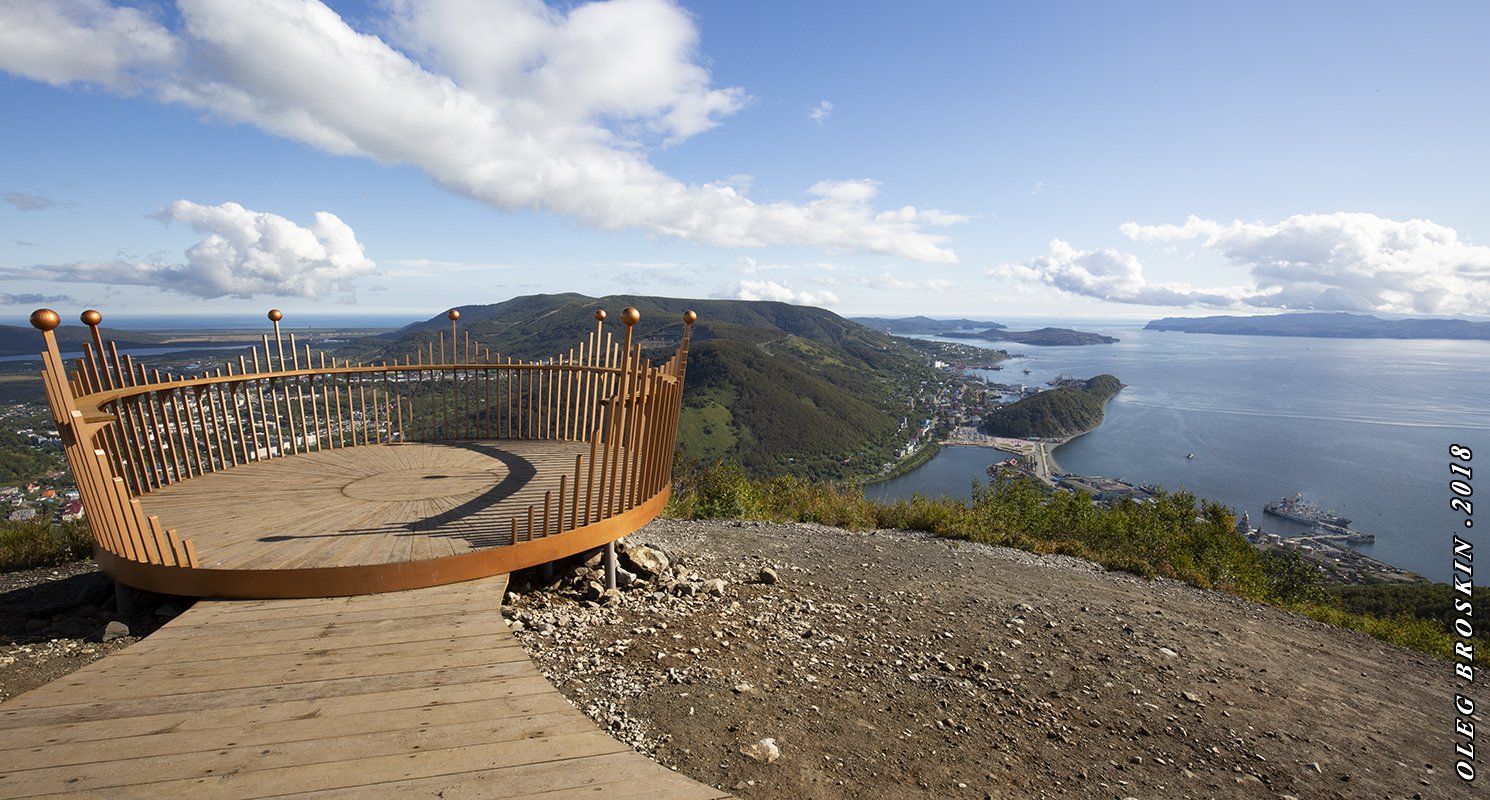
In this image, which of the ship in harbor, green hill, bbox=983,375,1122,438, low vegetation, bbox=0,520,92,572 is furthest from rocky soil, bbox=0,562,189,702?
green hill, bbox=983,375,1122,438

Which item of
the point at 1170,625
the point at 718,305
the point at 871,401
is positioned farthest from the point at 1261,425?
the point at 718,305

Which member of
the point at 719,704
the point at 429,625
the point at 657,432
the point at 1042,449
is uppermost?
the point at 657,432

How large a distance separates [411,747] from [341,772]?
0.24 m

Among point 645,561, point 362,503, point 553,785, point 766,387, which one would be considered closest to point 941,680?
point 645,561

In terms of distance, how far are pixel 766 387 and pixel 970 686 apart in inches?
2733

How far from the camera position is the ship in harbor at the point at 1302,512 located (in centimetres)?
3813

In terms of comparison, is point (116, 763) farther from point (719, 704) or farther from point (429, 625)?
point (719, 704)

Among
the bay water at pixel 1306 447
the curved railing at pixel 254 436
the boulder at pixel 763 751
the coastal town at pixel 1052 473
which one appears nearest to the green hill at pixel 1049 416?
the coastal town at pixel 1052 473

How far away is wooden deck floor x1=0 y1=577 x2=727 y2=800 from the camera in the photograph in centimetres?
226

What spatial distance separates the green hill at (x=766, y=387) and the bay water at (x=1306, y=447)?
869 centimetres

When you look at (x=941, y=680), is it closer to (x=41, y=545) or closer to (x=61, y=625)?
(x=61, y=625)

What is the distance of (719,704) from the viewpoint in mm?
3850

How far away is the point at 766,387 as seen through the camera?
73.8 metres

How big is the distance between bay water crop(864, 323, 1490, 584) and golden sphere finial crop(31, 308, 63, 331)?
10.4 metres
